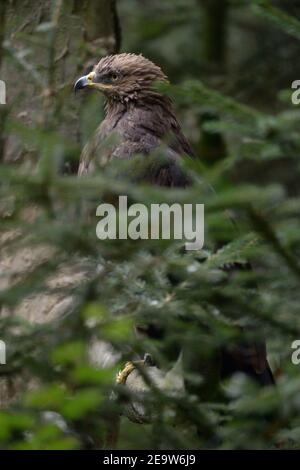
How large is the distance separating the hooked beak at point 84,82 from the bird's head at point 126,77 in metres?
0.11

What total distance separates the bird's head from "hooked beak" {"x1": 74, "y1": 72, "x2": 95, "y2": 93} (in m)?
0.11

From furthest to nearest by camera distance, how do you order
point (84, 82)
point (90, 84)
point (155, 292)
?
point (90, 84) < point (84, 82) < point (155, 292)

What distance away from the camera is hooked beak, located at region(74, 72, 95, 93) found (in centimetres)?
600

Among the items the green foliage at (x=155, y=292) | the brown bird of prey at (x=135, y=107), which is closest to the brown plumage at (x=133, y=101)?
the brown bird of prey at (x=135, y=107)

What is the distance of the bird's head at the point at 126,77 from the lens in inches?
251

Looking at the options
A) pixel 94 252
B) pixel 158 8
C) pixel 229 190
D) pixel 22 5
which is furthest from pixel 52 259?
pixel 158 8

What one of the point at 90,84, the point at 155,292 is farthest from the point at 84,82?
the point at 155,292

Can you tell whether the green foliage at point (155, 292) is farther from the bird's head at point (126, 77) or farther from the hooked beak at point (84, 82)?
the bird's head at point (126, 77)

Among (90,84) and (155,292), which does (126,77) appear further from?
(155,292)

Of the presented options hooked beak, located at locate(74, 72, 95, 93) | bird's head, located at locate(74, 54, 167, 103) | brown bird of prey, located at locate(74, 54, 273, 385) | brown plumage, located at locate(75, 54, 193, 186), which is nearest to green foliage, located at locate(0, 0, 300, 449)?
brown bird of prey, located at locate(74, 54, 273, 385)

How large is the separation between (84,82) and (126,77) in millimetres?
415

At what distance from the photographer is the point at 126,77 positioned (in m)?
6.43

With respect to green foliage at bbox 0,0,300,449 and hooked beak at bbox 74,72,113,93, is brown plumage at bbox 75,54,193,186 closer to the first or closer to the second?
hooked beak at bbox 74,72,113,93

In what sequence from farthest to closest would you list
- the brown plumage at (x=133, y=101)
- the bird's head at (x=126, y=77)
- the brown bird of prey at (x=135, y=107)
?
the bird's head at (x=126, y=77) < the brown plumage at (x=133, y=101) < the brown bird of prey at (x=135, y=107)
